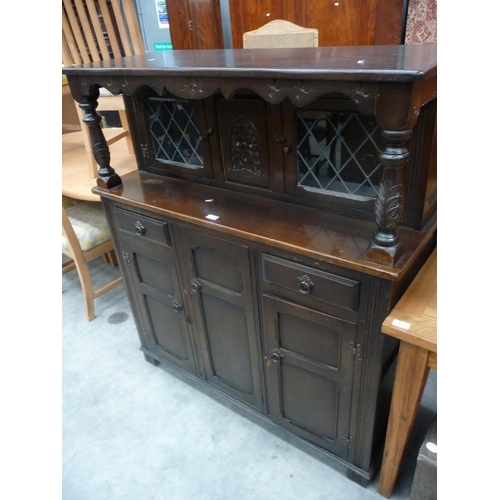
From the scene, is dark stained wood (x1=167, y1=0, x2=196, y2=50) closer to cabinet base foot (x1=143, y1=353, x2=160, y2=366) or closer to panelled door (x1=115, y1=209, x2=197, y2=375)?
panelled door (x1=115, y1=209, x2=197, y2=375)

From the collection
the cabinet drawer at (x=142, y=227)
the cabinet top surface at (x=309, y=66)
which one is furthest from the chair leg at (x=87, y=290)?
the cabinet top surface at (x=309, y=66)

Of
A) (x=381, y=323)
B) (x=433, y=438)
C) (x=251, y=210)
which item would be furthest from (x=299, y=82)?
(x=433, y=438)

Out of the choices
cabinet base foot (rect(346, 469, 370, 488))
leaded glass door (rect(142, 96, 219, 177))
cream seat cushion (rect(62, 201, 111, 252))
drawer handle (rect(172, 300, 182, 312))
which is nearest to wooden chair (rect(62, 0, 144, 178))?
cream seat cushion (rect(62, 201, 111, 252))

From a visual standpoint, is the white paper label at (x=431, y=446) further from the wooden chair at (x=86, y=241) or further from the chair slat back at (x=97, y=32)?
the chair slat back at (x=97, y=32)

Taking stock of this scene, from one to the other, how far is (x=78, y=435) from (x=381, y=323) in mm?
1360

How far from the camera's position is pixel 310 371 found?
51.1 inches

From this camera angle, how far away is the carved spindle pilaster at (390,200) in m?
0.86

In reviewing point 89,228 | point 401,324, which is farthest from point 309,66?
point 89,228

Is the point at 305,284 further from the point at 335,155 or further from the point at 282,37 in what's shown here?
the point at 282,37

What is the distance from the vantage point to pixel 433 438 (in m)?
1.13

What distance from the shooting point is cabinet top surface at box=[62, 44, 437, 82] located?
811mm

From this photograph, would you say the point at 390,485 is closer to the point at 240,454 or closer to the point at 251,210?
the point at 240,454

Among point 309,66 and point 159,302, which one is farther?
point 159,302

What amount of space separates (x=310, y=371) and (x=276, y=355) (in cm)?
12
